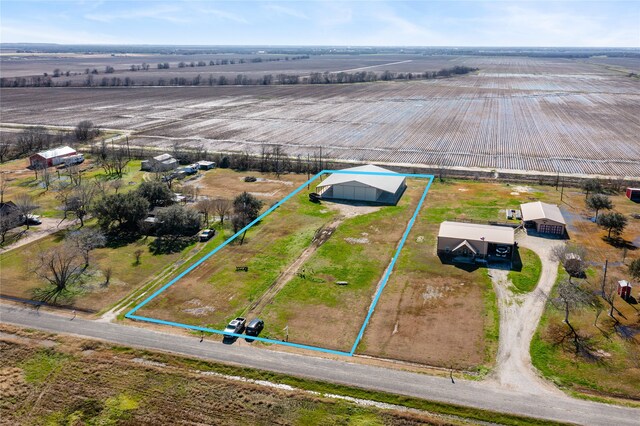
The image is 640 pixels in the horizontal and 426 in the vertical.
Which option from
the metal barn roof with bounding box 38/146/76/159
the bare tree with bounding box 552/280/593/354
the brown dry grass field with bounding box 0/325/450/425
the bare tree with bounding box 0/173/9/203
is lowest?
the brown dry grass field with bounding box 0/325/450/425

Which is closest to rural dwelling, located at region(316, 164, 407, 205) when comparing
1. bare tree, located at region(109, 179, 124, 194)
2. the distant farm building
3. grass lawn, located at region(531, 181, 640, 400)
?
grass lawn, located at region(531, 181, 640, 400)

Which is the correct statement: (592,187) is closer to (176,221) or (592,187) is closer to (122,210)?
(176,221)

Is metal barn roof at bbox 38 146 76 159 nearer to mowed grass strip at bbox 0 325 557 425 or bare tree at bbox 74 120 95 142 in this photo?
bare tree at bbox 74 120 95 142

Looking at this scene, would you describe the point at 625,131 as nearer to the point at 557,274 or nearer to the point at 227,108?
the point at 557,274

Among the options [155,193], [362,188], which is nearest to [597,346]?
[362,188]

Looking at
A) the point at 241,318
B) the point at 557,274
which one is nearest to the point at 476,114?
the point at 557,274

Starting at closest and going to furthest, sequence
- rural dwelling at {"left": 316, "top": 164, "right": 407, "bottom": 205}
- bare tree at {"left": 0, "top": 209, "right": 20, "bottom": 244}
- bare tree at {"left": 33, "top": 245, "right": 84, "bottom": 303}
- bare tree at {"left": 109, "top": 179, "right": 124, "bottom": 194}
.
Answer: bare tree at {"left": 33, "top": 245, "right": 84, "bottom": 303}
bare tree at {"left": 0, "top": 209, "right": 20, "bottom": 244}
rural dwelling at {"left": 316, "top": 164, "right": 407, "bottom": 205}
bare tree at {"left": 109, "top": 179, "right": 124, "bottom": 194}

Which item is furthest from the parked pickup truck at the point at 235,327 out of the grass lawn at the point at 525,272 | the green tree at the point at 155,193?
the green tree at the point at 155,193
